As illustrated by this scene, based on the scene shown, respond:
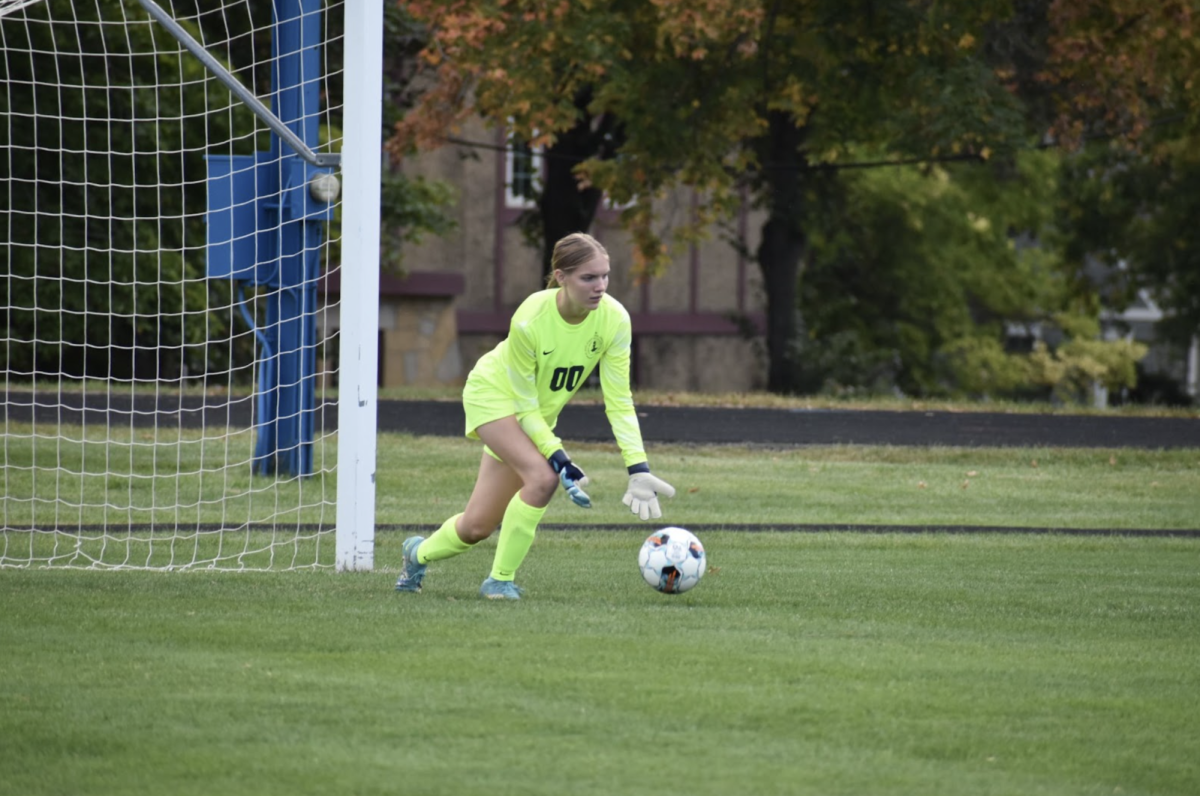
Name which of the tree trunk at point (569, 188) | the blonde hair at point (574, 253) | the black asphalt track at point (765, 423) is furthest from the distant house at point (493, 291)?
the blonde hair at point (574, 253)

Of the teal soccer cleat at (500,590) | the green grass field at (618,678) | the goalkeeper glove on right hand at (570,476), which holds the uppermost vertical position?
the goalkeeper glove on right hand at (570,476)

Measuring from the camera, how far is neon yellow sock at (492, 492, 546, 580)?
26.8 ft

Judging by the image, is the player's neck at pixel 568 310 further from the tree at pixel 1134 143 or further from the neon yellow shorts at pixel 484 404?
the tree at pixel 1134 143

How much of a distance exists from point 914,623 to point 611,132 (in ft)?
65.5

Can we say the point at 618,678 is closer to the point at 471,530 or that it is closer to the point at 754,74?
the point at 471,530

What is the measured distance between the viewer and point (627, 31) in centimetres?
2120

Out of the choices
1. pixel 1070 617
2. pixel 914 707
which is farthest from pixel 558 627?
pixel 1070 617

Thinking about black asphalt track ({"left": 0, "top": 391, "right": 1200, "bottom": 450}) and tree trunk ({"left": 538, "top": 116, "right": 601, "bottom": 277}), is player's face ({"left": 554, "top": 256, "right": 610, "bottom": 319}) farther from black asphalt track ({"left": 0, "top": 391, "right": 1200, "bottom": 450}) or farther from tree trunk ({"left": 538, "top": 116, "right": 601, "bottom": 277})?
tree trunk ({"left": 538, "top": 116, "right": 601, "bottom": 277})

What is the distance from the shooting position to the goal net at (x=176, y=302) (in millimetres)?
11250

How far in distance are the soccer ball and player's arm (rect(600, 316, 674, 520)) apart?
0.35m

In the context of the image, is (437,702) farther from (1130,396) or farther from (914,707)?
Result: (1130,396)

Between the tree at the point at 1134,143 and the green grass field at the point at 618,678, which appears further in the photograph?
the tree at the point at 1134,143

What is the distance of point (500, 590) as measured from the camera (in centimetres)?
838

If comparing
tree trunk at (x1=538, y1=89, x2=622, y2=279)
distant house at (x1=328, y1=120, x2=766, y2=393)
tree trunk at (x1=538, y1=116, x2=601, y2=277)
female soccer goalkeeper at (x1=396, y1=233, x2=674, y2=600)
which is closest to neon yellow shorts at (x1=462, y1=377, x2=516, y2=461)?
female soccer goalkeeper at (x1=396, y1=233, x2=674, y2=600)
